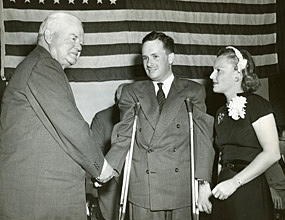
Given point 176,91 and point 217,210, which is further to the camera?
point 176,91

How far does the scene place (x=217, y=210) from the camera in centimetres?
353

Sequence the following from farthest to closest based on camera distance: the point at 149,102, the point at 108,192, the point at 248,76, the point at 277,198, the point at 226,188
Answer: the point at 108,192, the point at 277,198, the point at 149,102, the point at 248,76, the point at 226,188

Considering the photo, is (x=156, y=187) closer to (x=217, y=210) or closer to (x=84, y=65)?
(x=217, y=210)

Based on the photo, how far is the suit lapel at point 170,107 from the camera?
375 cm

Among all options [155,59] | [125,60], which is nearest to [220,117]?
[155,59]

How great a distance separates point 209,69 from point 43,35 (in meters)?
3.37

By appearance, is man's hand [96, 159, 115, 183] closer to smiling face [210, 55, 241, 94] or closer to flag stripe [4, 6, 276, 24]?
smiling face [210, 55, 241, 94]

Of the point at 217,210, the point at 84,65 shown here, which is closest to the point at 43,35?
the point at 217,210

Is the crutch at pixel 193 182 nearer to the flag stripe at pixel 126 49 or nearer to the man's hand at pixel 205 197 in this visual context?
the man's hand at pixel 205 197

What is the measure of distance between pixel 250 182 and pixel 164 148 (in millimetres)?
794

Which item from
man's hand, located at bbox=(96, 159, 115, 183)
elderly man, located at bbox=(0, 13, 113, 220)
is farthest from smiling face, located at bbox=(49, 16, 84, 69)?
man's hand, located at bbox=(96, 159, 115, 183)

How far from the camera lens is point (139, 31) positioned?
19.0 feet

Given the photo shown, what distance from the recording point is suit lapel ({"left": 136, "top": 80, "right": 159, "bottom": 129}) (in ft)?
12.5

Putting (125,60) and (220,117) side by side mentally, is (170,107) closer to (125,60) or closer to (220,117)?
(220,117)
